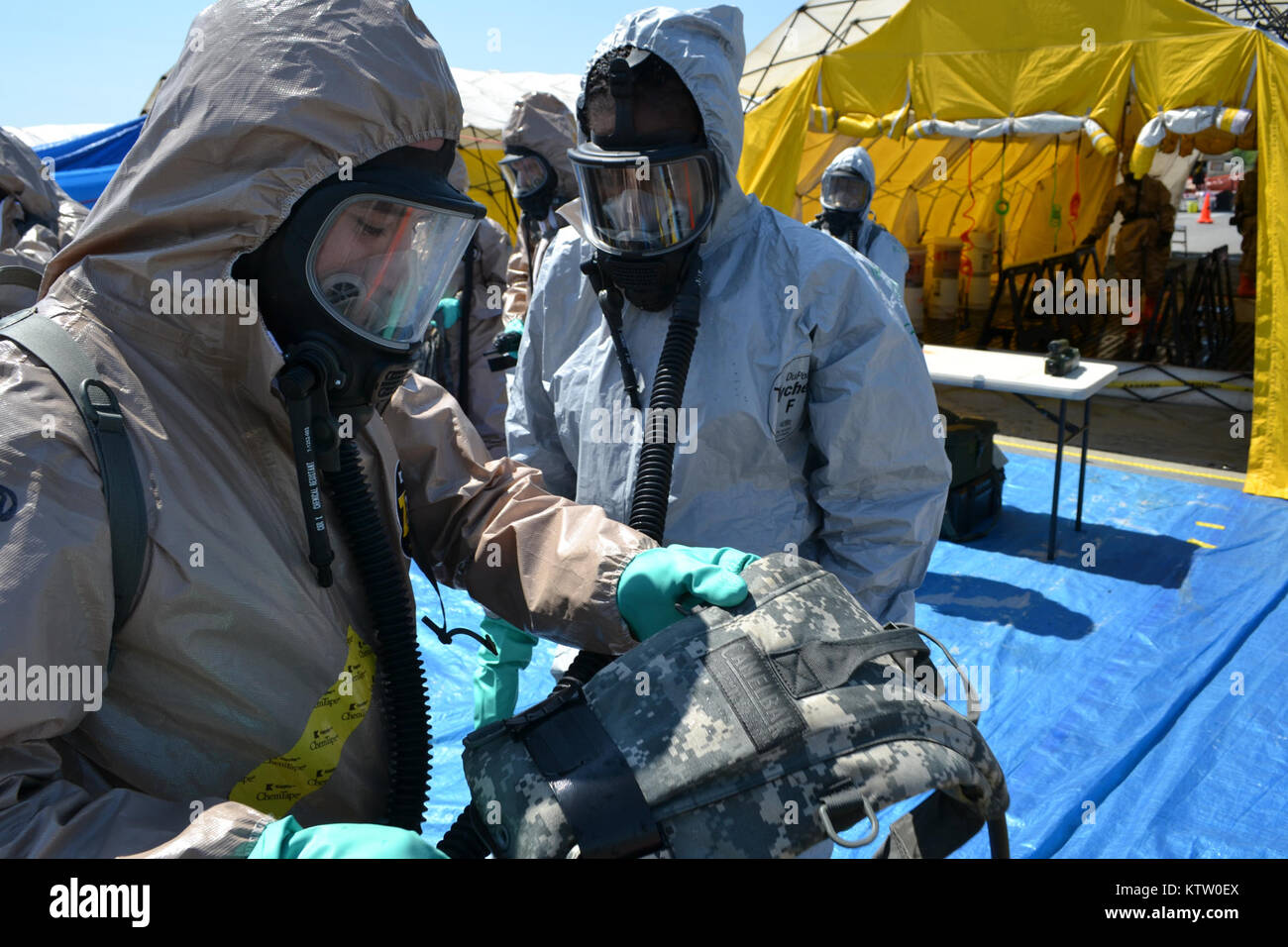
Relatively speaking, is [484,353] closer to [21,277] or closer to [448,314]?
[448,314]

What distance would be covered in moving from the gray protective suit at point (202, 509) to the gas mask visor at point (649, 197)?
0.80 metres

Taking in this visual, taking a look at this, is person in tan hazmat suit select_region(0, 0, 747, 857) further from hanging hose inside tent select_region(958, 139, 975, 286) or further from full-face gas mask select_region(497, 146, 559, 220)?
hanging hose inside tent select_region(958, 139, 975, 286)

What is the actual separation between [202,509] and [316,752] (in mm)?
346

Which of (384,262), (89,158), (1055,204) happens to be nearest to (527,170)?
(384,262)

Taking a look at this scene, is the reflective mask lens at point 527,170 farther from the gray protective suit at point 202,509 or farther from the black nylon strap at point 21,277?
the gray protective suit at point 202,509

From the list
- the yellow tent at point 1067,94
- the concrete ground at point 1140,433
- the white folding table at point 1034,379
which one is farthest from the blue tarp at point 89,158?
the concrete ground at point 1140,433

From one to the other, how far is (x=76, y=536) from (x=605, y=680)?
581mm

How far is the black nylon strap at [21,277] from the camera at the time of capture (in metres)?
1.46

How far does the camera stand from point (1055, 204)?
12.5m

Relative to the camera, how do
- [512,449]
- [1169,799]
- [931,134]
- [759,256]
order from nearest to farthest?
[759,256]
[512,449]
[1169,799]
[931,134]

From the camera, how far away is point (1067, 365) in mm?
5520

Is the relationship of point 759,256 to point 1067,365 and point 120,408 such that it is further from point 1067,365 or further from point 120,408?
point 1067,365
